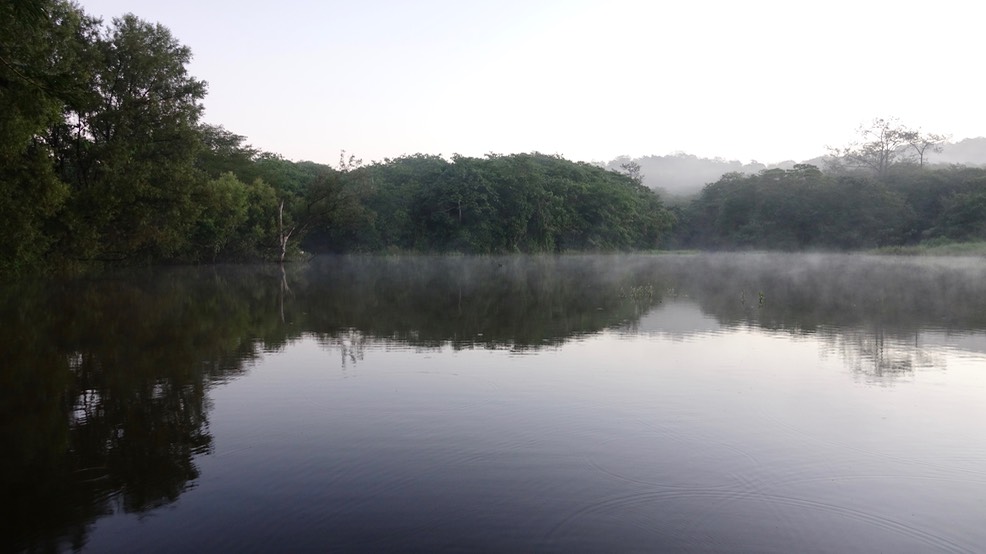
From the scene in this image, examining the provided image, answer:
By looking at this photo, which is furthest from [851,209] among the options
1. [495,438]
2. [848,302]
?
[495,438]

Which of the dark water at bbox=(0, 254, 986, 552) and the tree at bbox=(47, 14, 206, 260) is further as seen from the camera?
the tree at bbox=(47, 14, 206, 260)

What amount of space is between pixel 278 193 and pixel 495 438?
50903 millimetres

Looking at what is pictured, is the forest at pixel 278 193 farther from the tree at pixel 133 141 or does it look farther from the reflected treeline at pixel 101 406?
the reflected treeline at pixel 101 406

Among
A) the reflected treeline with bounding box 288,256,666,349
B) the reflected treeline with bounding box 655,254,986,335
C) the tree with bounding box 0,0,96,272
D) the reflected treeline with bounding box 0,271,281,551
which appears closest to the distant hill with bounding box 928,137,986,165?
the reflected treeline with bounding box 655,254,986,335

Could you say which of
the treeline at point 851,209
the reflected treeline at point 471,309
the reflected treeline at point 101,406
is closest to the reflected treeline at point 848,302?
the reflected treeline at point 471,309

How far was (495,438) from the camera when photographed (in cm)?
634

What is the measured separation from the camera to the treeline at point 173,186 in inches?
854

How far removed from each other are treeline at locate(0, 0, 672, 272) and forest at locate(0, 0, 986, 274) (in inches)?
4.0

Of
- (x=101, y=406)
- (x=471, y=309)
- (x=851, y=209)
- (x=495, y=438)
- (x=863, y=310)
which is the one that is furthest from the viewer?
(x=851, y=209)

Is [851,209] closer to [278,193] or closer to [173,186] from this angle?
[278,193]

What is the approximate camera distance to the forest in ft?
74.4

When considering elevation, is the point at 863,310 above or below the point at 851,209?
below

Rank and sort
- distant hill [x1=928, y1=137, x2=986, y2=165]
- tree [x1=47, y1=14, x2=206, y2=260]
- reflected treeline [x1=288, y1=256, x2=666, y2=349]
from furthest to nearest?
distant hill [x1=928, y1=137, x2=986, y2=165] < tree [x1=47, y1=14, x2=206, y2=260] < reflected treeline [x1=288, y1=256, x2=666, y2=349]

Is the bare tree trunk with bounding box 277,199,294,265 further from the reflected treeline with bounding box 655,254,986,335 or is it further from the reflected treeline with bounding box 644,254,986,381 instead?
the reflected treeline with bounding box 644,254,986,381
